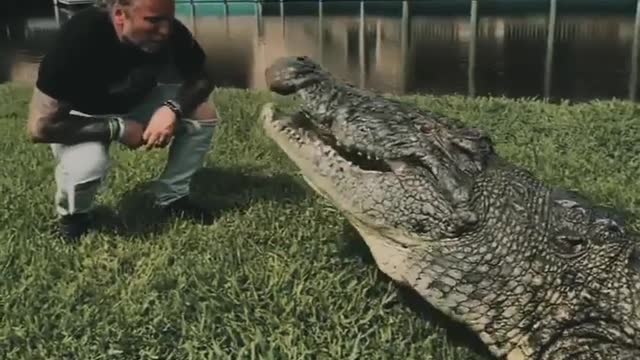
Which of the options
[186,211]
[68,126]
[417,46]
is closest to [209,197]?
[186,211]

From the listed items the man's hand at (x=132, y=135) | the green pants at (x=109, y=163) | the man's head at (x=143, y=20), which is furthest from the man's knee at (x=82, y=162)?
the man's head at (x=143, y=20)

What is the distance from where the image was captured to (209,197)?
3.66 metres

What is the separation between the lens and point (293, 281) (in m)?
2.72

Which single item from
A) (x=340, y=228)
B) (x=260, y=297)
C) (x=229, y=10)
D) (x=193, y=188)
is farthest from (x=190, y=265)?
(x=229, y=10)

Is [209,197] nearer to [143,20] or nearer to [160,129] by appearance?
[160,129]

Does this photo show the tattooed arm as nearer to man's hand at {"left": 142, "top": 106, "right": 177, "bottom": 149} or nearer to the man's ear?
man's hand at {"left": 142, "top": 106, "right": 177, "bottom": 149}

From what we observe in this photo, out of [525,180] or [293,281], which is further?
[293,281]

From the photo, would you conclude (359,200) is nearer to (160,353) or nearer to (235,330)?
(235,330)

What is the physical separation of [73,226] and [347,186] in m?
1.28

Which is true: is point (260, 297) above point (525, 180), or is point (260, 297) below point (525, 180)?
below

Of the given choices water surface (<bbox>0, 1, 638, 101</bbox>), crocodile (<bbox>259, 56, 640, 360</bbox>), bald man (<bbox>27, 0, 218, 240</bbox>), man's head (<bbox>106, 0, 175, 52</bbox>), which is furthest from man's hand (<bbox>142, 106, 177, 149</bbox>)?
water surface (<bbox>0, 1, 638, 101</bbox>)

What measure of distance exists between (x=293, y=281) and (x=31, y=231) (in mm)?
1210

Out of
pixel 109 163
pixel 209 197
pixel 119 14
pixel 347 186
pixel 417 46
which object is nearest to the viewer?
pixel 347 186

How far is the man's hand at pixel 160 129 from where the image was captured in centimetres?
293
